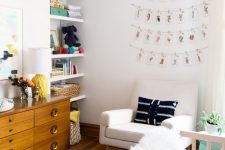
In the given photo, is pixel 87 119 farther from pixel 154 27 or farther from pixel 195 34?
pixel 195 34

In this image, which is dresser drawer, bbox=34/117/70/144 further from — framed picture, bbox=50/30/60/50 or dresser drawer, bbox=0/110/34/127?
A: framed picture, bbox=50/30/60/50

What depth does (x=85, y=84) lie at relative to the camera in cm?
439

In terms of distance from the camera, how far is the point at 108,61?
421 centimetres

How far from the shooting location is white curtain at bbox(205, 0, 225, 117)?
339 cm

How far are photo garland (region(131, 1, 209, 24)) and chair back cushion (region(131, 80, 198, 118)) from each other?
2.60 feet

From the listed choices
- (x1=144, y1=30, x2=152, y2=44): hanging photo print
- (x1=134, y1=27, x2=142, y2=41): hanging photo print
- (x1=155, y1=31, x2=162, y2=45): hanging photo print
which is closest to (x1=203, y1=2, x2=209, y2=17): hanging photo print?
(x1=155, y1=31, x2=162, y2=45): hanging photo print

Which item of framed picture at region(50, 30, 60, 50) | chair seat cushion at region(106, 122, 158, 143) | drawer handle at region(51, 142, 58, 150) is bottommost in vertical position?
drawer handle at region(51, 142, 58, 150)

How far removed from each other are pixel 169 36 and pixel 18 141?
221 cm

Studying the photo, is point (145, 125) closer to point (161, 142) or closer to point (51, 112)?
point (51, 112)

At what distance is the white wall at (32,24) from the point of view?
309 cm

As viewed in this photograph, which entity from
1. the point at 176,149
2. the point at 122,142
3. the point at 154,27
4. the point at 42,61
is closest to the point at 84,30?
the point at 154,27

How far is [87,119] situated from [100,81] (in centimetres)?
62

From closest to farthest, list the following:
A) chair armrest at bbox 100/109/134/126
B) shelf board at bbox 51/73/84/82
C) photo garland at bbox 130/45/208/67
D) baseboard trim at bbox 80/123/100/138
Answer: chair armrest at bbox 100/109/134/126
photo garland at bbox 130/45/208/67
shelf board at bbox 51/73/84/82
baseboard trim at bbox 80/123/100/138

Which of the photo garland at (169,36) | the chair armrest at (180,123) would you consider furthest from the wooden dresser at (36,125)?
the photo garland at (169,36)
